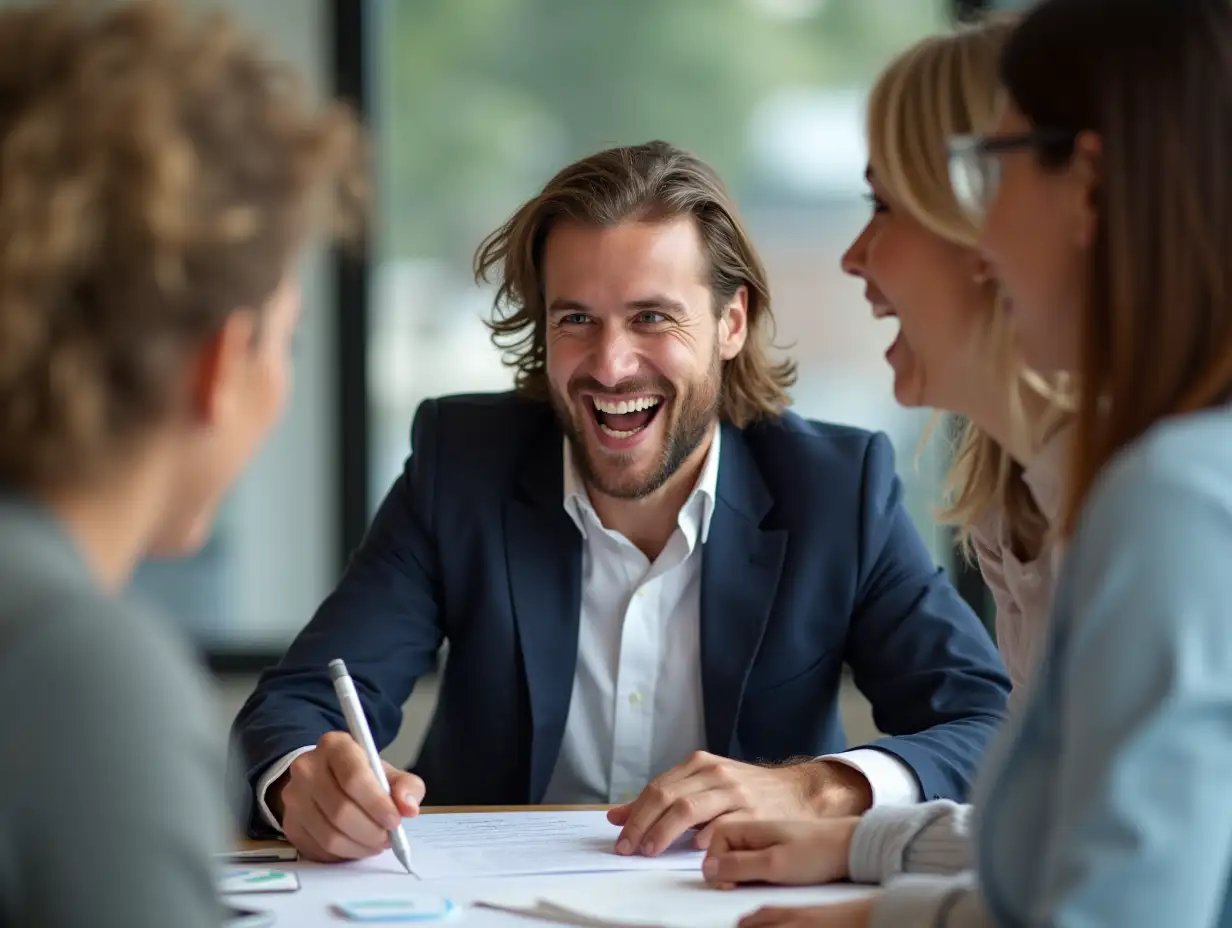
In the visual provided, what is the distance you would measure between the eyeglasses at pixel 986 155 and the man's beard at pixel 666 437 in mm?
908

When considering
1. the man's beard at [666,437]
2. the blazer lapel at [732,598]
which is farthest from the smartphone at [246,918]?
the man's beard at [666,437]

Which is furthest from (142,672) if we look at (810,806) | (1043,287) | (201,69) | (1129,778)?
(810,806)

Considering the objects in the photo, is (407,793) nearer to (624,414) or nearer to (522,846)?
(522,846)

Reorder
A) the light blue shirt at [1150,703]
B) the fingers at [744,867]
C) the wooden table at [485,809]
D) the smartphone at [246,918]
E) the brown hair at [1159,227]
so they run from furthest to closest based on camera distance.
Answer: the wooden table at [485,809] < the fingers at [744,867] < the smartphone at [246,918] < the brown hair at [1159,227] < the light blue shirt at [1150,703]

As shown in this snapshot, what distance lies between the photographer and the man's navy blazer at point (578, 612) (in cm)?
221

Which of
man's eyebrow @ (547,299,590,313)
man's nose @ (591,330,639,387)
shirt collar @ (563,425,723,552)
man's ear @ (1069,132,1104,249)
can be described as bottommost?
shirt collar @ (563,425,723,552)

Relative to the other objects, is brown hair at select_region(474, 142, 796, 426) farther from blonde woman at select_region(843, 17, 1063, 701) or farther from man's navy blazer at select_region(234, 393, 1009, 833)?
blonde woman at select_region(843, 17, 1063, 701)

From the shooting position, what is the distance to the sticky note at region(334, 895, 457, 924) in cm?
142

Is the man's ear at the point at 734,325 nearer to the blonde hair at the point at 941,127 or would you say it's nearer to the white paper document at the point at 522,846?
the blonde hair at the point at 941,127

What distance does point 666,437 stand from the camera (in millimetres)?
2316

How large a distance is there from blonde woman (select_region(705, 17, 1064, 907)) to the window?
2.13 m

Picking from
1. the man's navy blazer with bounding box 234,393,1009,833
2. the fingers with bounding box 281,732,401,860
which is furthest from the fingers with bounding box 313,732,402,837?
the man's navy blazer with bounding box 234,393,1009,833

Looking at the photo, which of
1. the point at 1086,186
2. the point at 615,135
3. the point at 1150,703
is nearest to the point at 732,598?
the point at 1086,186

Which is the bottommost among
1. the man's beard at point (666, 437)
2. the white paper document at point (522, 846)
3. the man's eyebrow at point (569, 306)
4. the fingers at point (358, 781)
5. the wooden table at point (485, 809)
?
the wooden table at point (485, 809)
